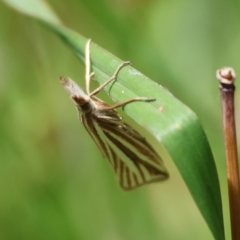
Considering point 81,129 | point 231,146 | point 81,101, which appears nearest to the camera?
point 231,146

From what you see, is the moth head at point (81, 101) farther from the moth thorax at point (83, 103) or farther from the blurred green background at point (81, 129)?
the blurred green background at point (81, 129)

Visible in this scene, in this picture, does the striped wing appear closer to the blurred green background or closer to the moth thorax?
the moth thorax

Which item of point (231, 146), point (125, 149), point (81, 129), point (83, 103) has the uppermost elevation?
point (81, 129)

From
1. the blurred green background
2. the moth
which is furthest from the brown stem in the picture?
the blurred green background

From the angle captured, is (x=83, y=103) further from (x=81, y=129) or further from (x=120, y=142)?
(x=81, y=129)

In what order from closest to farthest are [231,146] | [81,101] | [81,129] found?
[231,146] < [81,101] < [81,129]

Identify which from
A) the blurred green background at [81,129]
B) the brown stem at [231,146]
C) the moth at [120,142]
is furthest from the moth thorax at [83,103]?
the blurred green background at [81,129]

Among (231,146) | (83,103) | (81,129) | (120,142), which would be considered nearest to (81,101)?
(83,103)
